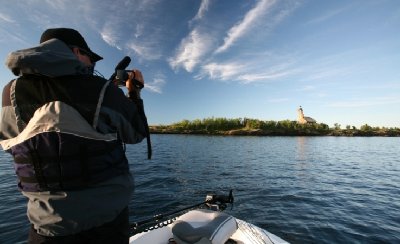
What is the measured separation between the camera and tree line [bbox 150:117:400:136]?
121 metres

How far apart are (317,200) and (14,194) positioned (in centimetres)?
1718

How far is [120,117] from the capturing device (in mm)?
2363

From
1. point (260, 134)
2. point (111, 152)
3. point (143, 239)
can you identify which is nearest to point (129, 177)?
point (111, 152)

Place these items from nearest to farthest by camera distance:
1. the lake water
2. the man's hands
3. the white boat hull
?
the man's hands → the white boat hull → the lake water

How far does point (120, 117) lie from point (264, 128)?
12807 cm

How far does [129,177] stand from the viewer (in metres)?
2.51

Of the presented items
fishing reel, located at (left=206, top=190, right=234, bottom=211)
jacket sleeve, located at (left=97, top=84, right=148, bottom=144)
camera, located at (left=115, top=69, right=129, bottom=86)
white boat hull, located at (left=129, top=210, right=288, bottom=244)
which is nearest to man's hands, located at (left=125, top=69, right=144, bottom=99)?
camera, located at (left=115, top=69, right=129, bottom=86)

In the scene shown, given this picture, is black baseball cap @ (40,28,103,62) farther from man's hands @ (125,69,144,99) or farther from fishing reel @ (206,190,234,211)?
fishing reel @ (206,190,234,211)

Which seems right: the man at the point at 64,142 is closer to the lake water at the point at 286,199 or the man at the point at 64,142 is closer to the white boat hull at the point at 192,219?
the white boat hull at the point at 192,219

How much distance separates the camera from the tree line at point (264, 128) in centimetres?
12112

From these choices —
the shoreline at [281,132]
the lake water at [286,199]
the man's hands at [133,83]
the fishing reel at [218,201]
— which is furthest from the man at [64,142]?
the shoreline at [281,132]

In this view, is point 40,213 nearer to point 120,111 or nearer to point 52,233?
point 52,233

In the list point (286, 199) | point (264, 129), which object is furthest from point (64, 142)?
point (264, 129)

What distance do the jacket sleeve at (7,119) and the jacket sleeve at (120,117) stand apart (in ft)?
2.68
